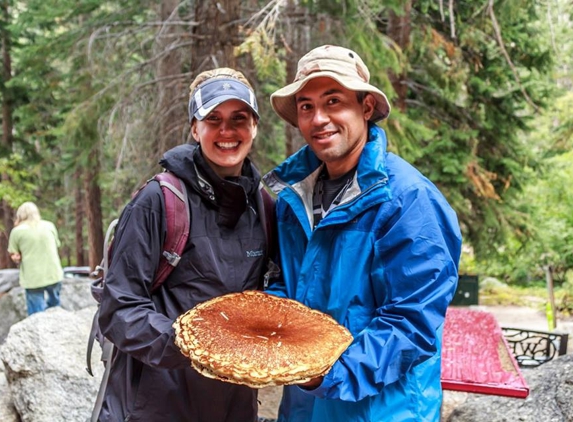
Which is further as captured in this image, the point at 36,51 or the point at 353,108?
the point at 36,51

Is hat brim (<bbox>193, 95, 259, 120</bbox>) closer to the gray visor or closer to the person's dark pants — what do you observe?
the gray visor

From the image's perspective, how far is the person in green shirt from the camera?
30.8ft

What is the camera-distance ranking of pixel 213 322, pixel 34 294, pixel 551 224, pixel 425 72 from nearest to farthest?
pixel 213 322, pixel 34 294, pixel 425 72, pixel 551 224

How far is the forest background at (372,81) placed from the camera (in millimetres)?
7043

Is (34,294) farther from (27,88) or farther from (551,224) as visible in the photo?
(551,224)

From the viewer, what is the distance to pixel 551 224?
15352 millimetres

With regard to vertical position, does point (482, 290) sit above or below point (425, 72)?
below

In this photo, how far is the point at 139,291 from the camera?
94.0 inches

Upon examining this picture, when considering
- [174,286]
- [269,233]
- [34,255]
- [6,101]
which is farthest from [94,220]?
[174,286]

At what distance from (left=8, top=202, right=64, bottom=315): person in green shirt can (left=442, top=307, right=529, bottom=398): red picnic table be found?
6763 millimetres

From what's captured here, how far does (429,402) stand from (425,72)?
409 inches

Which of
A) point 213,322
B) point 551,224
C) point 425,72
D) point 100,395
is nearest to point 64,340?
point 100,395

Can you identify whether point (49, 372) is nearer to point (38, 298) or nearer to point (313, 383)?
point (313, 383)

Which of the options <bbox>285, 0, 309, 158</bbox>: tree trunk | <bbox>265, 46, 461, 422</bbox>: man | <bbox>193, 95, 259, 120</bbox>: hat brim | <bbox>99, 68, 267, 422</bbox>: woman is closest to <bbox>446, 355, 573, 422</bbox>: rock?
<bbox>265, 46, 461, 422</bbox>: man
